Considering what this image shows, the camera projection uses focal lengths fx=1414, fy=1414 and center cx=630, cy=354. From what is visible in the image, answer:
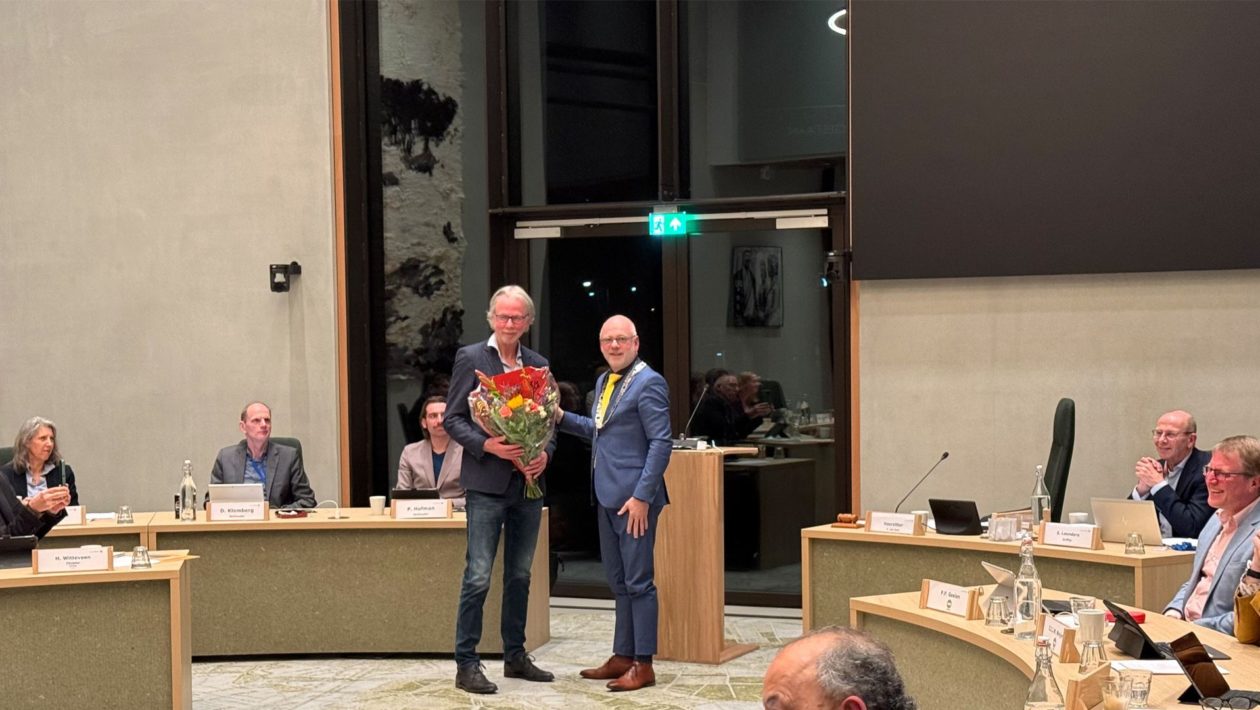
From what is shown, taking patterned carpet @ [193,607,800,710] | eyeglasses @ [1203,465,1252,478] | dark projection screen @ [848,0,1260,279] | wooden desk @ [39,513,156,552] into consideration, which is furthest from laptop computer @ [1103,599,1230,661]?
wooden desk @ [39,513,156,552]

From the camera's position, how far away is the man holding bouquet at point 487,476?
18.2 feet

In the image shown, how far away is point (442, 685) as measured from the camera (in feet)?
19.1

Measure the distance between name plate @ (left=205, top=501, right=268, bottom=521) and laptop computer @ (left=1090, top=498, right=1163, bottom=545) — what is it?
356cm

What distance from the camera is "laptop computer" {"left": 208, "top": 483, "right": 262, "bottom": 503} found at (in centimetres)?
637

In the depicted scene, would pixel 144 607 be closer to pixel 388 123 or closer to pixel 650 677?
pixel 650 677

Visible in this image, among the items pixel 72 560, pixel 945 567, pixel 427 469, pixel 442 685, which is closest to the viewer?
pixel 72 560

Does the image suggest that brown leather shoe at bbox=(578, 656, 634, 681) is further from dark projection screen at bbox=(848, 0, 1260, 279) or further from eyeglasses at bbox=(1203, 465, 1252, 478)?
eyeglasses at bbox=(1203, 465, 1252, 478)

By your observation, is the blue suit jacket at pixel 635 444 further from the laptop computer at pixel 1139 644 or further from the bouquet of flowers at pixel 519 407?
the laptop computer at pixel 1139 644

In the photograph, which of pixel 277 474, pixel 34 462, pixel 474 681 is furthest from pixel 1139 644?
pixel 34 462

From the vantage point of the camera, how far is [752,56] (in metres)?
7.86

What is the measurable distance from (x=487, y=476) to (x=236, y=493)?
1445 mm

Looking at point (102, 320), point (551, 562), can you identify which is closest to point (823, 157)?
point (551, 562)

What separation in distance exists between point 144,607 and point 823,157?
4384mm

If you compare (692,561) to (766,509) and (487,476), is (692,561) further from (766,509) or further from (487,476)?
(766,509)
